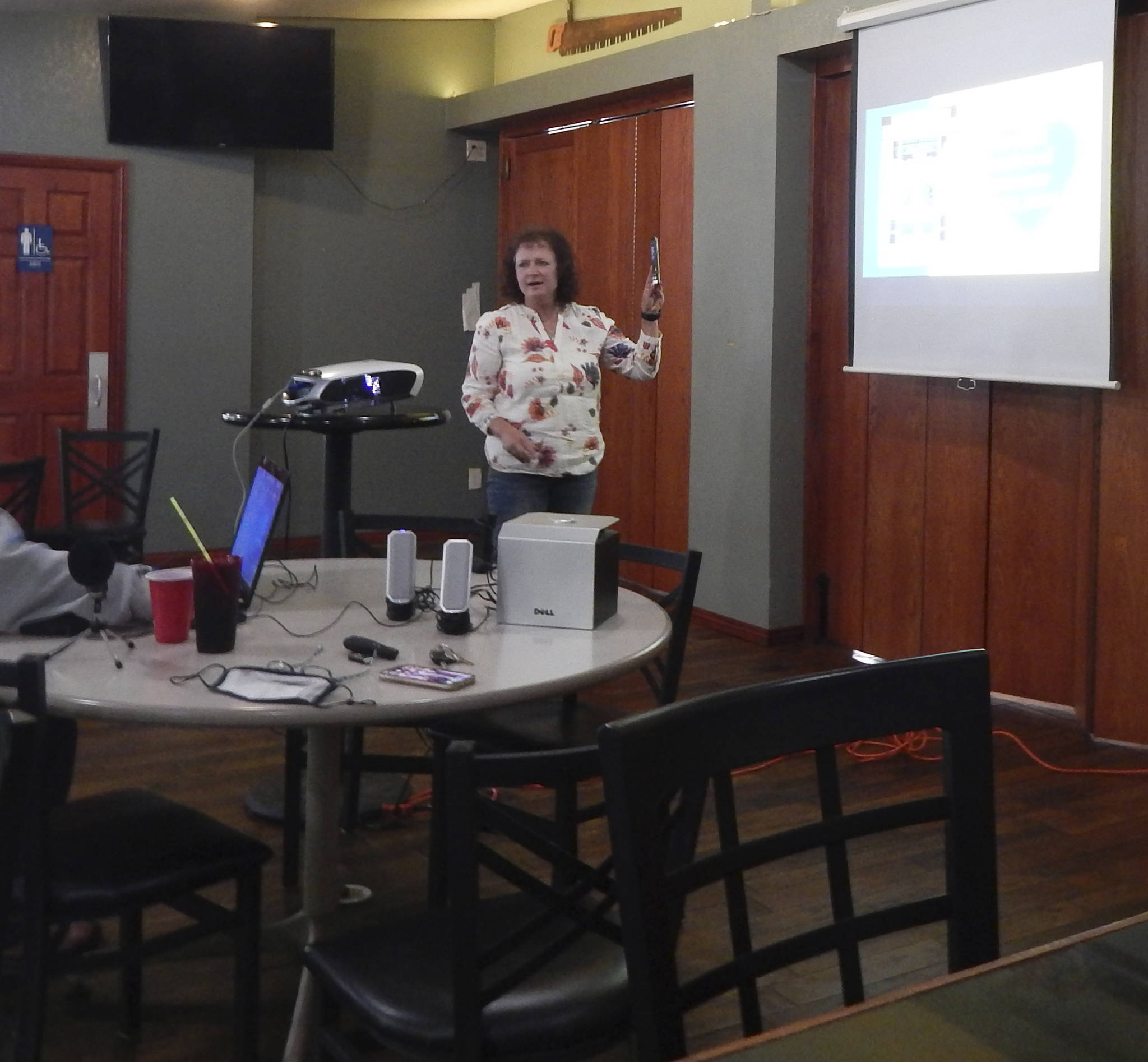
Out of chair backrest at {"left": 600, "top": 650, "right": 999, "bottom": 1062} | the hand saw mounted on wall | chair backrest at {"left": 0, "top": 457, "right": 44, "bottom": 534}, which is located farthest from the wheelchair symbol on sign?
chair backrest at {"left": 600, "top": 650, "right": 999, "bottom": 1062}

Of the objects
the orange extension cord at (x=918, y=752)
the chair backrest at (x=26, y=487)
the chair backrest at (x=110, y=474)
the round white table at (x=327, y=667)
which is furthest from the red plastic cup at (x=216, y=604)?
→ the chair backrest at (x=110, y=474)

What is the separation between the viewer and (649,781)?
106 cm

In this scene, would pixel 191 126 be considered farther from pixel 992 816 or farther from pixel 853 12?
pixel 992 816

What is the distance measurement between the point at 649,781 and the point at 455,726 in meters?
1.66

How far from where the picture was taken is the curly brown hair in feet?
13.7

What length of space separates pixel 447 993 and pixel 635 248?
491 cm

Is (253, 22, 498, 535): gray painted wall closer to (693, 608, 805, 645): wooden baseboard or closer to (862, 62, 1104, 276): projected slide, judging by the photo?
(693, 608, 805, 645): wooden baseboard

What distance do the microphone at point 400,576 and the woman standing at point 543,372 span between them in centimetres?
172

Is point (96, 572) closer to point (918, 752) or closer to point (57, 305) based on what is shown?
point (918, 752)

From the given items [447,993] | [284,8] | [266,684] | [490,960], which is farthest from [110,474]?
[490,960]

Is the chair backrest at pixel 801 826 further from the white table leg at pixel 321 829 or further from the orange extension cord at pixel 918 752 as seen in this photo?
the orange extension cord at pixel 918 752

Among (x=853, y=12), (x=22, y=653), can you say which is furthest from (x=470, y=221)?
(x=22, y=653)

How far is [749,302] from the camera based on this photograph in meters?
5.32

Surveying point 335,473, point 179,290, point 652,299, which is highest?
point 179,290
